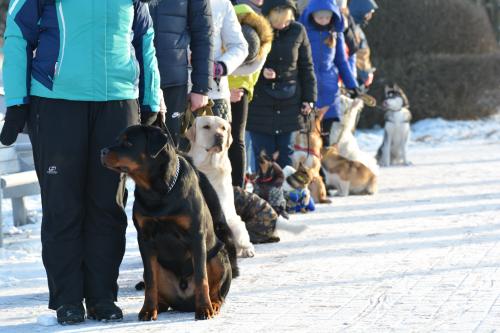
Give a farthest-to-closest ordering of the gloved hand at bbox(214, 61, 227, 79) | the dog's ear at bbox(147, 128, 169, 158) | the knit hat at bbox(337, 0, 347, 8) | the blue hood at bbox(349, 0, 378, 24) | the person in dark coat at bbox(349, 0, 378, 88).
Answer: the blue hood at bbox(349, 0, 378, 24) → the person in dark coat at bbox(349, 0, 378, 88) → the knit hat at bbox(337, 0, 347, 8) → the gloved hand at bbox(214, 61, 227, 79) → the dog's ear at bbox(147, 128, 169, 158)

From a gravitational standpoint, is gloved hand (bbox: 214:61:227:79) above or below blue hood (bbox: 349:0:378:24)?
below

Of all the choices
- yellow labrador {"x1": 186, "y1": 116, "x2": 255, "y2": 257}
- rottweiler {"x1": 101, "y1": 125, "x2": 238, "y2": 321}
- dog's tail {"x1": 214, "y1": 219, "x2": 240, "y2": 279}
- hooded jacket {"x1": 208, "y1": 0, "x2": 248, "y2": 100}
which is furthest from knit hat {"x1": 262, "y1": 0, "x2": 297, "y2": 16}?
rottweiler {"x1": 101, "y1": 125, "x2": 238, "y2": 321}

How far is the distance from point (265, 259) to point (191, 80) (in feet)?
4.98

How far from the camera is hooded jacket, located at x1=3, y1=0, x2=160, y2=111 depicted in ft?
17.2

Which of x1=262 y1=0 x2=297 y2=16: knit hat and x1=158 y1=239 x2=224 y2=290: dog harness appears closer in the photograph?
x1=158 y1=239 x2=224 y2=290: dog harness

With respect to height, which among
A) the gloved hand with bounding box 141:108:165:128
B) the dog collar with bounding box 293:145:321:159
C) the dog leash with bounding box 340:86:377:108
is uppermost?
the gloved hand with bounding box 141:108:165:128

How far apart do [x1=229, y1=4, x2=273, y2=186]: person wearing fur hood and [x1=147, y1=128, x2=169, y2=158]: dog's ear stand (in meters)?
3.12

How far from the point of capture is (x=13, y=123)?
17.5 ft

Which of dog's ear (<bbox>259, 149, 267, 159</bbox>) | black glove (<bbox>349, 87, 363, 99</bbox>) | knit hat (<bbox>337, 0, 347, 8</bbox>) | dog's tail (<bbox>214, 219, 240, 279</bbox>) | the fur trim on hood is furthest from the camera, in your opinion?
knit hat (<bbox>337, 0, 347, 8</bbox>)

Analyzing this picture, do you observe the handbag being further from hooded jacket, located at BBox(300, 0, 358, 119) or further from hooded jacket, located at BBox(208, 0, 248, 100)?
hooded jacket, located at BBox(208, 0, 248, 100)

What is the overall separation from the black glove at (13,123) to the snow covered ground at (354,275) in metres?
0.94

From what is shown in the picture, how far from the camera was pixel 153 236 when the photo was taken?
5383mm

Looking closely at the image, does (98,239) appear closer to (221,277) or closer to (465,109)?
(221,277)

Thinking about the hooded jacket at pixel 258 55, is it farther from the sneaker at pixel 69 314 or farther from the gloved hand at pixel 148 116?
the sneaker at pixel 69 314
